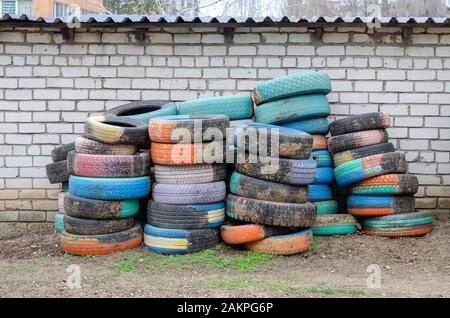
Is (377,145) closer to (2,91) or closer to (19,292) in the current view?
(19,292)

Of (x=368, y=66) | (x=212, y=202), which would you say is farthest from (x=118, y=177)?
(x=368, y=66)

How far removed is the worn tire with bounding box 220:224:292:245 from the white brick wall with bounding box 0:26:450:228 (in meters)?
2.46

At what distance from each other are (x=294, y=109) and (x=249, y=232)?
1.92 meters

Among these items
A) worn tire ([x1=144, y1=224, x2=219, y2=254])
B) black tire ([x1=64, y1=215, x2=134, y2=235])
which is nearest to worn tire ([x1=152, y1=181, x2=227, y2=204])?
worn tire ([x1=144, y1=224, x2=219, y2=254])

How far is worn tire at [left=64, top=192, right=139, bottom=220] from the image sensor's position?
6867mm

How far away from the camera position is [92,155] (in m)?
6.90

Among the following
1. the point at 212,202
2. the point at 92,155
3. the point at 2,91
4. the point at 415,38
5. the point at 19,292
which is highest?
the point at 415,38

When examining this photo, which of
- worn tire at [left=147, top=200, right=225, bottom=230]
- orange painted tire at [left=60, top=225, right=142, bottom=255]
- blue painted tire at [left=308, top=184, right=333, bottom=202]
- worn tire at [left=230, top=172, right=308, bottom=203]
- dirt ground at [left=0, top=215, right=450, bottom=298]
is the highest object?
worn tire at [left=230, top=172, right=308, bottom=203]

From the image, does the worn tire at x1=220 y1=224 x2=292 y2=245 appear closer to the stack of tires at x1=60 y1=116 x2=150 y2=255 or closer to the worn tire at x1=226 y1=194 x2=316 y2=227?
the worn tire at x1=226 y1=194 x2=316 y2=227

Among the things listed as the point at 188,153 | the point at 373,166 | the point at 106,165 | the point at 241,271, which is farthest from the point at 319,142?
the point at 106,165

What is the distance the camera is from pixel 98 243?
6898 mm

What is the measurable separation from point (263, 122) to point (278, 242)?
6.01ft
